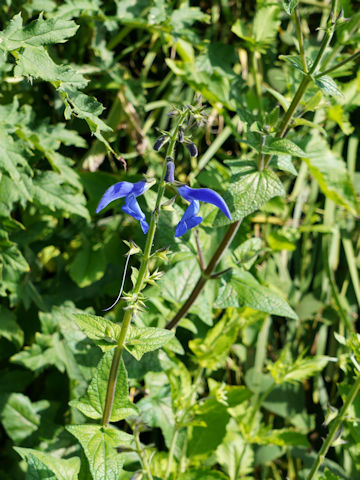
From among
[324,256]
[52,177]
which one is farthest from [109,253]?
[324,256]

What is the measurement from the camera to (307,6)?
2.09m

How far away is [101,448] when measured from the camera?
894 millimetres

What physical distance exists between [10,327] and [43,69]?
769mm

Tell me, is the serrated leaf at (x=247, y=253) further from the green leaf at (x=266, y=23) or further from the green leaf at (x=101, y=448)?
the green leaf at (x=266, y=23)

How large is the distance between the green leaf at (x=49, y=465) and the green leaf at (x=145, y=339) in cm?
28

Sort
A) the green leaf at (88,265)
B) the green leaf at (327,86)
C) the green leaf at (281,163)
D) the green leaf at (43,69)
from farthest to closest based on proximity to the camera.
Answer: the green leaf at (88,265), the green leaf at (281,163), the green leaf at (327,86), the green leaf at (43,69)

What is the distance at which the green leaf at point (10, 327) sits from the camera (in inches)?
55.4

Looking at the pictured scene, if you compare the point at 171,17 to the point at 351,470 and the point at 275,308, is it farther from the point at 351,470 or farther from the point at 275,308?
the point at 351,470

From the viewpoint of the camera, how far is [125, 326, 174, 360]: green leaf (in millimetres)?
871

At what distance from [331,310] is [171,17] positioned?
45.5 inches

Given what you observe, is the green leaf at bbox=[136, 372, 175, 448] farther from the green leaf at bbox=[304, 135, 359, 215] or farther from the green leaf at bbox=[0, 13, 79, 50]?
the green leaf at bbox=[0, 13, 79, 50]

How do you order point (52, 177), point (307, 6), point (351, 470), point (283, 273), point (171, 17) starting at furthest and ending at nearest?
point (307, 6), point (283, 273), point (351, 470), point (171, 17), point (52, 177)

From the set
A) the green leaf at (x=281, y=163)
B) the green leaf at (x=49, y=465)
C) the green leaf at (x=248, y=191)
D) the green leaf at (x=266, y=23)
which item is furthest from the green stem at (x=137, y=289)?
the green leaf at (x=266, y=23)

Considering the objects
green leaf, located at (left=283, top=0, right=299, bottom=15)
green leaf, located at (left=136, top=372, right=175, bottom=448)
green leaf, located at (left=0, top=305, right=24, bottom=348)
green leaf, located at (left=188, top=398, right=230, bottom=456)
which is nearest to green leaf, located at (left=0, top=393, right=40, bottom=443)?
green leaf, located at (left=0, top=305, right=24, bottom=348)
